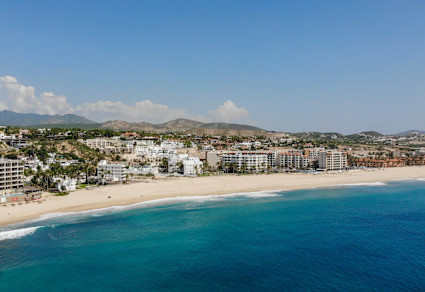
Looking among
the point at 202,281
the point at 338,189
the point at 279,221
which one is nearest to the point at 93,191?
the point at 279,221

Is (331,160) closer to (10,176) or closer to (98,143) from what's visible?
(98,143)

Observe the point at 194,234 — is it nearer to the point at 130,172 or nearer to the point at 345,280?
the point at 345,280

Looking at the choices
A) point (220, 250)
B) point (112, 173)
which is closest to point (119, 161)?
point (112, 173)

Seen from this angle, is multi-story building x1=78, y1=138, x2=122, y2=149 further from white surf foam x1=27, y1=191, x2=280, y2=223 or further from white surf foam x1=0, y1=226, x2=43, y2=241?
white surf foam x1=0, y1=226, x2=43, y2=241

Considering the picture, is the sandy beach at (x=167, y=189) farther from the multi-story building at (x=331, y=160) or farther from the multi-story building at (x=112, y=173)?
the multi-story building at (x=331, y=160)

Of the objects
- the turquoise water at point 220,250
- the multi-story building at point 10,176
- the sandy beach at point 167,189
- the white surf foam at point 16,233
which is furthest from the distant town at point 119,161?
the turquoise water at point 220,250
